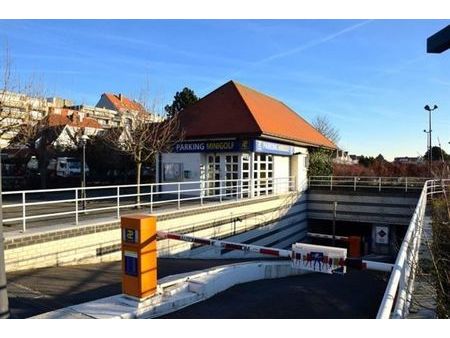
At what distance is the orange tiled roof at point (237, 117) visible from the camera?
2138cm

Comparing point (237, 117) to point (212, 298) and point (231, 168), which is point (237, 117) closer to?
point (231, 168)

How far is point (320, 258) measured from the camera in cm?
525

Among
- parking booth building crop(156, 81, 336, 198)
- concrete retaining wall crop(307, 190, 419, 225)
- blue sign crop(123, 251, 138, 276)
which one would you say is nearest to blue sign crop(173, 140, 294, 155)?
parking booth building crop(156, 81, 336, 198)

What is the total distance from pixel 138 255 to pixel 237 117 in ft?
53.7

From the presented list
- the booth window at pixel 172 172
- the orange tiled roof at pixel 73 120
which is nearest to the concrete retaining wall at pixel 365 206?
the booth window at pixel 172 172

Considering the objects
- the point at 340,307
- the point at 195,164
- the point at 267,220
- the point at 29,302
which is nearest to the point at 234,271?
the point at 340,307

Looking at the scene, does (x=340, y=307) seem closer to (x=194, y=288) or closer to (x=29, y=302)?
(x=194, y=288)

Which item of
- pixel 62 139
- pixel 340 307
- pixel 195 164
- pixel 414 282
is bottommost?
pixel 340 307

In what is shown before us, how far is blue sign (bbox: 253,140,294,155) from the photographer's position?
2135 centimetres

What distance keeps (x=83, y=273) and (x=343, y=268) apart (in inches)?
239

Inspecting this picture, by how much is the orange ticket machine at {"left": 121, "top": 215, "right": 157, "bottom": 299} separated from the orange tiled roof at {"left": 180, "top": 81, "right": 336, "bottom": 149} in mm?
14398

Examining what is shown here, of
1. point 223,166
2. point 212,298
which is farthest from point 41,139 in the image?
point 212,298

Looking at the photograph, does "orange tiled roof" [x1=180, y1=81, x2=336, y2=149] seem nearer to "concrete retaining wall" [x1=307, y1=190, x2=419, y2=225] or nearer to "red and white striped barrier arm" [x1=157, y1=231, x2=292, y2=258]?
"concrete retaining wall" [x1=307, y1=190, x2=419, y2=225]

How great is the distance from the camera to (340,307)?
356 inches
